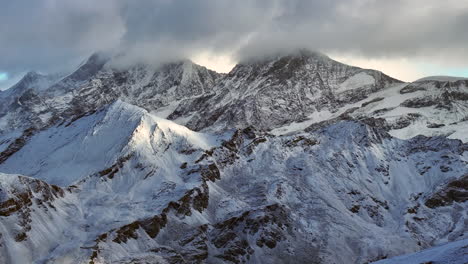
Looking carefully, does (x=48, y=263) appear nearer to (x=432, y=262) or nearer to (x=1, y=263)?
(x=1, y=263)

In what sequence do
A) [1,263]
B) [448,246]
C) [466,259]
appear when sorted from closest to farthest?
[466,259]
[448,246]
[1,263]

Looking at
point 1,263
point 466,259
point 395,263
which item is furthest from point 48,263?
point 466,259

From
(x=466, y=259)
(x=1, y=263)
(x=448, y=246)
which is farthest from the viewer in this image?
(x=1, y=263)

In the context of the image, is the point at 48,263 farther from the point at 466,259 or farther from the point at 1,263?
the point at 466,259

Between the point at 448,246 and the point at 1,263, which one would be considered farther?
the point at 1,263

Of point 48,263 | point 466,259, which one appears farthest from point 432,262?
point 48,263

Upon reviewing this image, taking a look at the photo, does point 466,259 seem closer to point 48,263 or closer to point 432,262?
point 432,262

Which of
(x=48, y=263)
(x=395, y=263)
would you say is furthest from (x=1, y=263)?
(x=395, y=263)
